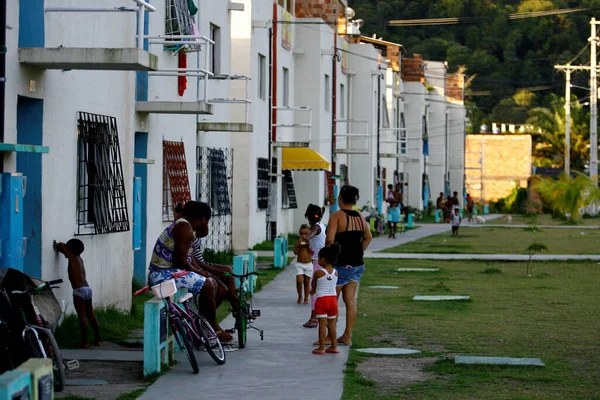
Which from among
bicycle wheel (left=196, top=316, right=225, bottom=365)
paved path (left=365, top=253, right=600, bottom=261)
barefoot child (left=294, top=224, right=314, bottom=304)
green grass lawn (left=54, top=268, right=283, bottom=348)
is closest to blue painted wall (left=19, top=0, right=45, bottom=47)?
green grass lawn (left=54, top=268, right=283, bottom=348)

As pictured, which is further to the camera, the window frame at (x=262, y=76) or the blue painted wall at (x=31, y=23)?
the window frame at (x=262, y=76)

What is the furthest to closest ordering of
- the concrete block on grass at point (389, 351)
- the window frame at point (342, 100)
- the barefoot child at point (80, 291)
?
the window frame at point (342, 100) < the concrete block on grass at point (389, 351) < the barefoot child at point (80, 291)

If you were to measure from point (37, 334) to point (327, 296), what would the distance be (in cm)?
391

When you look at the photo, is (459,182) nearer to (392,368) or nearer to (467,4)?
(467,4)

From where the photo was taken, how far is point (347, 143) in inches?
1806

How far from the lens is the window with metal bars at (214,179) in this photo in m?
24.2

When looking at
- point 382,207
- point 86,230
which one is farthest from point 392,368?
point 382,207

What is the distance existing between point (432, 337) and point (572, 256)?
17.0m

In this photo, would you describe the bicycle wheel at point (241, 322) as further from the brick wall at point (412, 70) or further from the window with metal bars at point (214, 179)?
the brick wall at point (412, 70)

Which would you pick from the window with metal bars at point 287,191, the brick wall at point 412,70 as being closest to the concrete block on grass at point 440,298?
the window with metal bars at point 287,191

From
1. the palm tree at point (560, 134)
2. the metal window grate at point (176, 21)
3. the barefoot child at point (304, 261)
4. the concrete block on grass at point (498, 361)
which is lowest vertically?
the concrete block on grass at point (498, 361)

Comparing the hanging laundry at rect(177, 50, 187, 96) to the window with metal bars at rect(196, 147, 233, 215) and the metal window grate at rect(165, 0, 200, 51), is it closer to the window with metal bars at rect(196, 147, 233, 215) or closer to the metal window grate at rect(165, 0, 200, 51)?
the metal window grate at rect(165, 0, 200, 51)

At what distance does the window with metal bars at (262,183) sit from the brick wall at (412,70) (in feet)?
122

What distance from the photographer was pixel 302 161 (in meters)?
34.8
